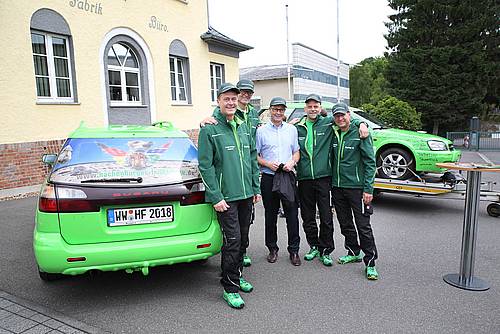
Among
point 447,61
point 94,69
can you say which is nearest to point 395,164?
point 94,69

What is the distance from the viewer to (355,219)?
414cm

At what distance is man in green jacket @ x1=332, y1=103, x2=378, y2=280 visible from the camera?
3953 mm

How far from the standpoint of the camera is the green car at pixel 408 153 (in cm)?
684

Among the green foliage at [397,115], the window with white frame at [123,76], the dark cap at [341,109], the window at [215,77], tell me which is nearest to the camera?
the dark cap at [341,109]

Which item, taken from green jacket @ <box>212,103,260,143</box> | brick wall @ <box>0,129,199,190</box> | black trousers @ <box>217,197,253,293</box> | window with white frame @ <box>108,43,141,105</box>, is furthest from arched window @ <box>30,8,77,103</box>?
black trousers @ <box>217,197,253,293</box>

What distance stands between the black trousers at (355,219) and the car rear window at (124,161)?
1.68 meters

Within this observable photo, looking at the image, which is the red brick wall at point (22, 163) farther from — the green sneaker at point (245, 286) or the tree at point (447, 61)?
the tree at point (447, 61)

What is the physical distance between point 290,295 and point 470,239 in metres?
1.85

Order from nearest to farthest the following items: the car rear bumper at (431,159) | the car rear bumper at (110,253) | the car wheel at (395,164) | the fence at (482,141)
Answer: the car rear bumper at (110,253) < the car rear bumper at (431,159) < the car wheel at (395,164) < the fence at (482,141)

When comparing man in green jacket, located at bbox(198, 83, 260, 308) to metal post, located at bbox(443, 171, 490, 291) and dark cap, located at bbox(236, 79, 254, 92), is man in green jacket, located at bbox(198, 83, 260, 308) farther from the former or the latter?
metal post, located at bbox(443, 171, 490, 291)

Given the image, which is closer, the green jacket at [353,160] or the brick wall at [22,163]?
the green jacket at [353,160]

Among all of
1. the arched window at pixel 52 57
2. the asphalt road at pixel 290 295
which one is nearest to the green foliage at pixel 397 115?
the arched window at pixel 52 57

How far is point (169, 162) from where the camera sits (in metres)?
3.51

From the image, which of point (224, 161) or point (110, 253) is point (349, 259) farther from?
point (110, 253)
